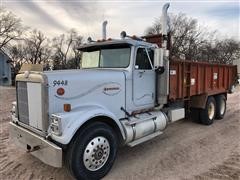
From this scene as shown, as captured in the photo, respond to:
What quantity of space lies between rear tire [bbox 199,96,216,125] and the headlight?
5298 mm

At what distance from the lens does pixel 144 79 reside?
5.19 m

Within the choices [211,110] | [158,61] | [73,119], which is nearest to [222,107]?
[211,110]

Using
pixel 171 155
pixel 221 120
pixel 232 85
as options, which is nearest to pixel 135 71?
pixel 171 155

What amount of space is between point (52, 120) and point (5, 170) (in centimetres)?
150

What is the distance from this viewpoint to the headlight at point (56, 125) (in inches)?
135

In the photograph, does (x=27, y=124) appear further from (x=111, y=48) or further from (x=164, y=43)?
(x=164, y=43)

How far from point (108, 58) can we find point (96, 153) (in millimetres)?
2152

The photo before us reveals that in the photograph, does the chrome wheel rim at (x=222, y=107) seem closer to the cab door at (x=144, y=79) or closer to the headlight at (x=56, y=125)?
the cab door at (x=144, y=79)

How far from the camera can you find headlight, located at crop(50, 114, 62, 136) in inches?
135

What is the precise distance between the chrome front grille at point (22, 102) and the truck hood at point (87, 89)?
67 centimetres

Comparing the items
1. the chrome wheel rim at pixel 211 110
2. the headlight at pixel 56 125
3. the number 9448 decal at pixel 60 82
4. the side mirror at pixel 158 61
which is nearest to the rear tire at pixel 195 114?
the chrome wheel rim at pixel 211 110

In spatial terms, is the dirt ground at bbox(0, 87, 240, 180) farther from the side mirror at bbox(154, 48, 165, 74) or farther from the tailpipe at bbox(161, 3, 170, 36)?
the tailpipe at bbox(161, 3, 170, 36)

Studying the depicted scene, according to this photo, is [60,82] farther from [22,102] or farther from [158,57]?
[158,57]

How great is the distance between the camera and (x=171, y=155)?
4883 mm
